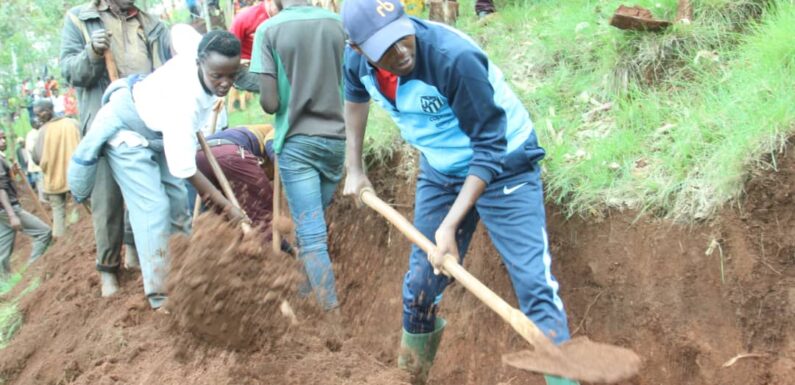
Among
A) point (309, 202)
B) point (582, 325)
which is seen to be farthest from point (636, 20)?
point (309, 202)

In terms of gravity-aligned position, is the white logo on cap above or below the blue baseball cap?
above

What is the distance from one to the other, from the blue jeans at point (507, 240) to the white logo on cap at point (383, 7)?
2.88 ft

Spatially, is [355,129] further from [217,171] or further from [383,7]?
[217,171]

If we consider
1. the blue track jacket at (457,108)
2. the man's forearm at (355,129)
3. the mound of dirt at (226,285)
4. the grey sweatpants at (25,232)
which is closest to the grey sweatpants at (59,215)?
the grey sweatpants at (25,232)

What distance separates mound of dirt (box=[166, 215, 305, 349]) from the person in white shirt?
1.79 feet

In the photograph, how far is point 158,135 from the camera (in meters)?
4.62

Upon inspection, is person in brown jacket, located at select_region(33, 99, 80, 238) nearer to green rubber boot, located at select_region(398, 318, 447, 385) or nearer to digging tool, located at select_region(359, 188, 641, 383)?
green rubber boot, located at select_region(398, 318, 447, 385)

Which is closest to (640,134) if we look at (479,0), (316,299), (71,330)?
(316,299)

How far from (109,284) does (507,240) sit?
3.37m

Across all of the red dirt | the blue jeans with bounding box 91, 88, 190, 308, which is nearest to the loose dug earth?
the blue jeans with bounding box 91, 88, 190, 308

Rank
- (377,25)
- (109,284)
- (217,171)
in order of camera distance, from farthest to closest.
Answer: (109,284), (217,171), (377,25)

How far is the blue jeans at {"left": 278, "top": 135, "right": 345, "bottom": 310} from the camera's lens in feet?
14.3

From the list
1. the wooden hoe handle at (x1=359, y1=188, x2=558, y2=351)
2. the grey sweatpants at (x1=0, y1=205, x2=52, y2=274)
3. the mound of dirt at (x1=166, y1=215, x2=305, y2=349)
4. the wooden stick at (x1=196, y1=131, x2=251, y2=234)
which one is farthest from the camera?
the grey sweatpants at (x1=0, y1=205, x2=52, y2=274)

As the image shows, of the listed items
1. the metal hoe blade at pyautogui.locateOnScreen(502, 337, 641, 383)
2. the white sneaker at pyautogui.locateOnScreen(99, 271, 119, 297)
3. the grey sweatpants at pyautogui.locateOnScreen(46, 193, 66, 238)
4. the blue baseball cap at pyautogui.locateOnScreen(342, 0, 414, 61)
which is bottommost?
the grey sweatpants at pyautogui.locateOnScreen(46, 193, 66, 238)
